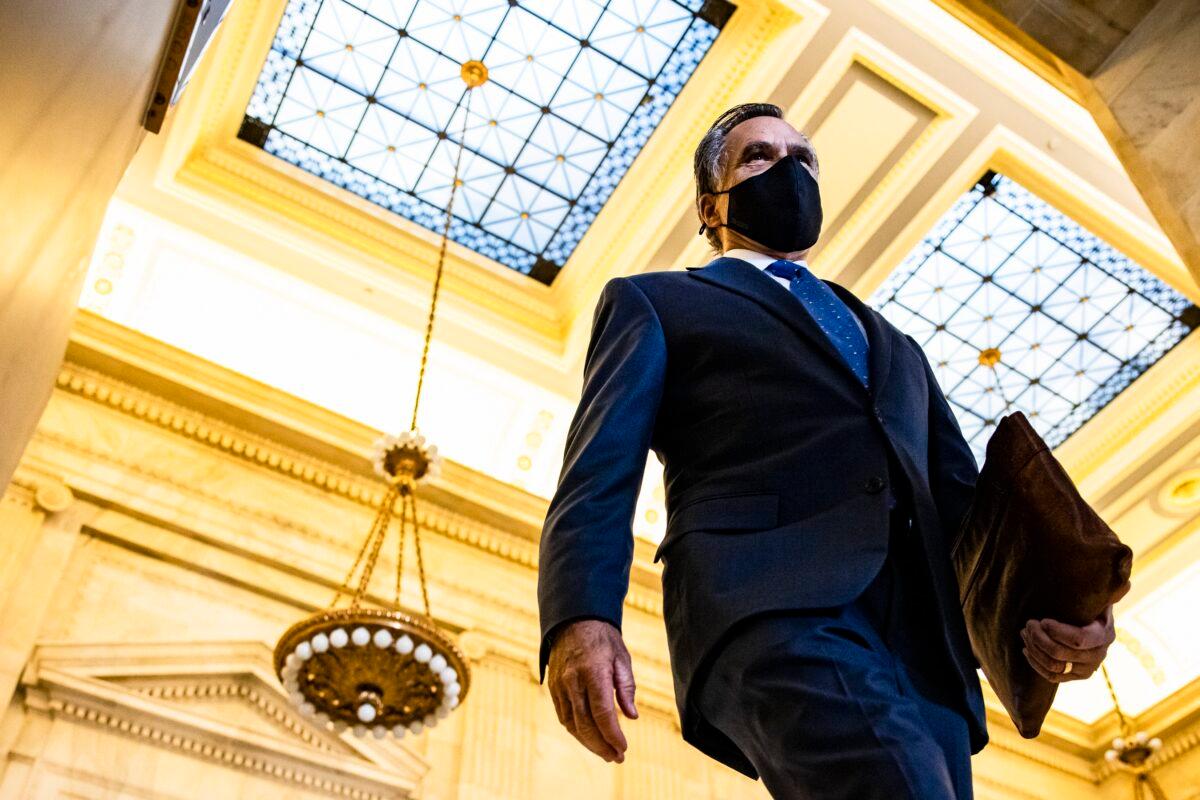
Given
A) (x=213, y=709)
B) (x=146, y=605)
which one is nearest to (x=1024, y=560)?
(x=213, y=709)

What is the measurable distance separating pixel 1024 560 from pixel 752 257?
0.90 m

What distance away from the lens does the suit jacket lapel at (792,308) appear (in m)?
2.04

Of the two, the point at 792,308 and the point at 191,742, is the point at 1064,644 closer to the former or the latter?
the point at 792,308

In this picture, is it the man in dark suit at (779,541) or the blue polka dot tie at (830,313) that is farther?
the blue polka dot tie at (830,313)

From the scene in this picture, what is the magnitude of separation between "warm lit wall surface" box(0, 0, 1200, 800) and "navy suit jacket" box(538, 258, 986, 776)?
22.7 feet

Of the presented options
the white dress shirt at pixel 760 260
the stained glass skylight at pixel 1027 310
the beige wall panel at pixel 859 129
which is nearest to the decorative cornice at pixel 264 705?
the beige wall panel at pixel 859 129

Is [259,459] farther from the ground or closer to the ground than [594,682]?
closer to the ground

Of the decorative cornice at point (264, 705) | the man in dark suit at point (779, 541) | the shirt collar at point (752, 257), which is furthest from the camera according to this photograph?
the decorative cornice at point (264, 705)

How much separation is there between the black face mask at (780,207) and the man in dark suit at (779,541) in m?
0.13

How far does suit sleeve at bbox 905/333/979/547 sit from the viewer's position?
200cm

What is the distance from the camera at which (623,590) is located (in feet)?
5.82

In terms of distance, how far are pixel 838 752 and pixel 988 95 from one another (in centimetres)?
929

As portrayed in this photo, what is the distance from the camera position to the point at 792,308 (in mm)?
2104

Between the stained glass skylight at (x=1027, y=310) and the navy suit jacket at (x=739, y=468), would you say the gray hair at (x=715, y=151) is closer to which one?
the navy suit jacket at (x=739, y=468)
